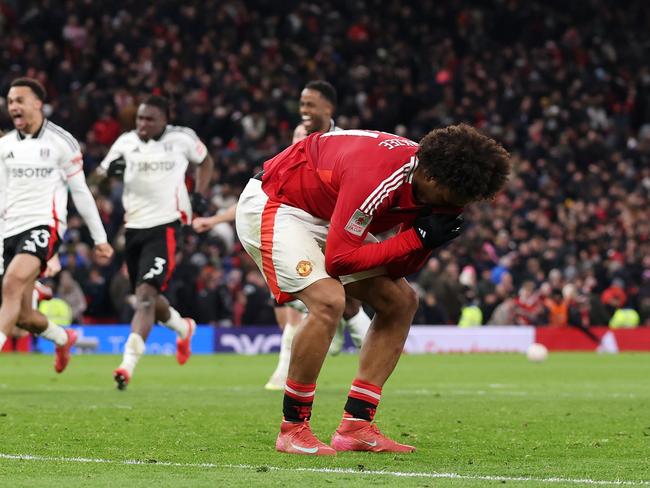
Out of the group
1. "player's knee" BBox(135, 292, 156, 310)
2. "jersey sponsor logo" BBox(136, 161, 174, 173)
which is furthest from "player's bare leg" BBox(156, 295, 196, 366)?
"jersey sponsor logo" BBox(136, 161, 174, 173)

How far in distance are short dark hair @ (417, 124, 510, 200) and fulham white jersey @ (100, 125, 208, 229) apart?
21.7ft

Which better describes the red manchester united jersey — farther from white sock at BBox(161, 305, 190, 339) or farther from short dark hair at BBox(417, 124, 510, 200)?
white sock at BBox(161, 305, 190, 339)

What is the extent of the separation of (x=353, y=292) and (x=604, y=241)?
72.0ft

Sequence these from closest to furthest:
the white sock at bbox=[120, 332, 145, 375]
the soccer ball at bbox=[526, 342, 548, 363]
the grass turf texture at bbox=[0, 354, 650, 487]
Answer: the grass turf texture at bbox=[0, 354, 650, 487]
the white sock at bbox=[120, 332, 145, 375]
the soccer ball at bbox=[526, 342, 548, 363]

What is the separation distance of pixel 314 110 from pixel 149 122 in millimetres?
2069

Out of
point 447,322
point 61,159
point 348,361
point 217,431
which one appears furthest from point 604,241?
point 217,431

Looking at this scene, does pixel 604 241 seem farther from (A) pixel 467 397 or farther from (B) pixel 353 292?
(B) pixel 353 292

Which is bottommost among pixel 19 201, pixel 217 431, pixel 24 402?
pixel 24 402

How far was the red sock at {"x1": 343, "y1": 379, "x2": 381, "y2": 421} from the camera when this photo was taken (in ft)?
23.3

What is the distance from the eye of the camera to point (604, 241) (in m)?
28.4

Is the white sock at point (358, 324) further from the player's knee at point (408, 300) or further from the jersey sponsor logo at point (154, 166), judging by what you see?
the player's knee at point (408, 300)

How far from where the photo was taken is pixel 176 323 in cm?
1308

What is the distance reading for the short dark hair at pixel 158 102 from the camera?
42.0 feet

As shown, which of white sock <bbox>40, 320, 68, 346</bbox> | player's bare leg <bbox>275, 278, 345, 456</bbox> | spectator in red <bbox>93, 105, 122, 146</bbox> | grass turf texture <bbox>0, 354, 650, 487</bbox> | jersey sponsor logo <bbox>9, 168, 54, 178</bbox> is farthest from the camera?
spectator in red <bbox>93, 105, 122, 146</bbox>
